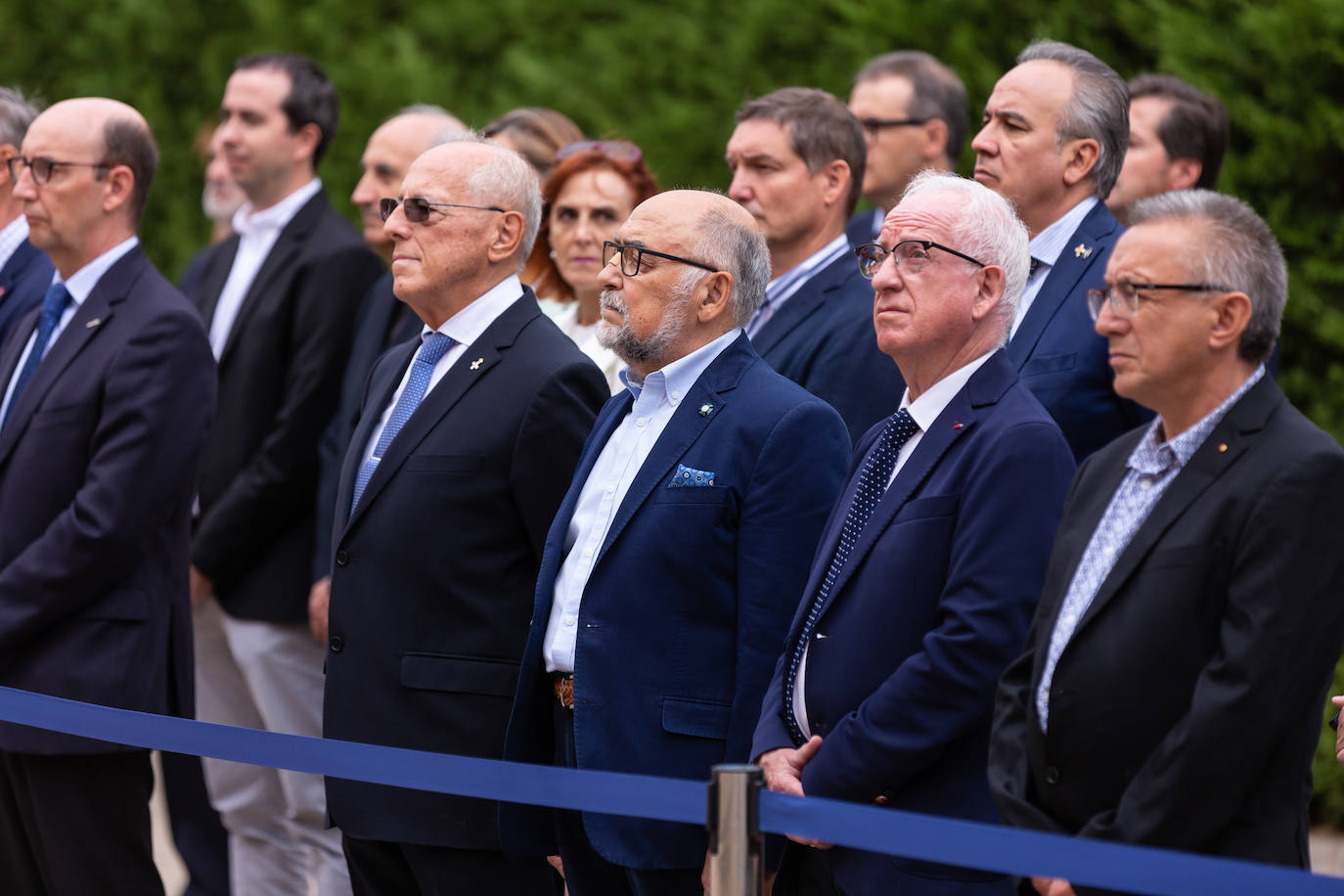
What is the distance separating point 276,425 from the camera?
6.04 metres

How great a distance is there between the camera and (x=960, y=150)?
6379 millimetres

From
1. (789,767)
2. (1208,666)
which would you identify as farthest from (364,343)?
(1208,666)

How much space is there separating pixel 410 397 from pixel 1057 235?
180cm

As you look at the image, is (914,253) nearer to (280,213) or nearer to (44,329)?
(44,329)

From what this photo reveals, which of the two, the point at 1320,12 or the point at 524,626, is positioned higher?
the point at 1320,12

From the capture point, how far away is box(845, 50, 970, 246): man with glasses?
6227 millimetres

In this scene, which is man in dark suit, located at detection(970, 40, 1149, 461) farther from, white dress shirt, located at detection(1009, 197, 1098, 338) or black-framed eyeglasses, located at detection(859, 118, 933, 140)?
black-framed eyeglasses, located at detection(859, 118, 933, 140)

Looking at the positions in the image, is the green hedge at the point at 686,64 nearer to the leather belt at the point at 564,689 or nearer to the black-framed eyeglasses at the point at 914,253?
the black-framed eyeglasses at the point at 914,253

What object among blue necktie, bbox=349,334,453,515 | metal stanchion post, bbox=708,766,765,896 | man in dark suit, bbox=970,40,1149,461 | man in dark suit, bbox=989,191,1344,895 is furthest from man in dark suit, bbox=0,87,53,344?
man in dark suit, bbox=989,191,1344,895

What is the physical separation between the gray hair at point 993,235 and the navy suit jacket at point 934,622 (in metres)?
0.19

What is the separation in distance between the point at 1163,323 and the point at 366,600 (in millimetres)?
2094

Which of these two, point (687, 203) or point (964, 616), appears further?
point (687, 203)

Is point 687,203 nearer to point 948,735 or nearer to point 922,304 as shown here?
point 922,304

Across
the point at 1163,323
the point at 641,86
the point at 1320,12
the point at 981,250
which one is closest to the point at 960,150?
the point at 1320,12
